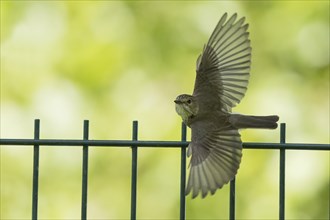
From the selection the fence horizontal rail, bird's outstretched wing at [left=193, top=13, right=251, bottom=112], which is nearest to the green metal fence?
the fence horizontal rail

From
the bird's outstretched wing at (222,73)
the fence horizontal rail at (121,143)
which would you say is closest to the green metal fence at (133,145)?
the fence horizontal rail at (121,143)

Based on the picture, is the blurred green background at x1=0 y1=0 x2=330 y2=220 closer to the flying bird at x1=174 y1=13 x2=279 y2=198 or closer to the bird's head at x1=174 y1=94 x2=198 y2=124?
the flying bird at x1=174 y1=13 x2=279 y2=198

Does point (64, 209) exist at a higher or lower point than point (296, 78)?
lower

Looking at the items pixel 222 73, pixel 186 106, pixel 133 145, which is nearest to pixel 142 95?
pixel 222 73

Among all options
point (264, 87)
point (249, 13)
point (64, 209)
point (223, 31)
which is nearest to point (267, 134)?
point (264, 87)

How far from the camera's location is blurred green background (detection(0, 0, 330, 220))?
700cm

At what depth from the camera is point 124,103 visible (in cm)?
726

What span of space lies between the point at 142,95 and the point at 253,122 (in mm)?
3050

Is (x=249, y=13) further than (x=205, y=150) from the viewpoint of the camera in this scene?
Yes

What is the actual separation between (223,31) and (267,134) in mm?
2734

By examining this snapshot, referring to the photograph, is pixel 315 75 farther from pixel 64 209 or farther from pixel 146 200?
pixel 64 209

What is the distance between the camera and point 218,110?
4348mm

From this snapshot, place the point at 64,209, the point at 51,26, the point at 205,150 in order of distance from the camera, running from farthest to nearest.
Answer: the point at 51,26
the point at 64,209
the point at 205,150

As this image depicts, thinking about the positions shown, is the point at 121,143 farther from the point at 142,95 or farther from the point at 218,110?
the point at 142,95
